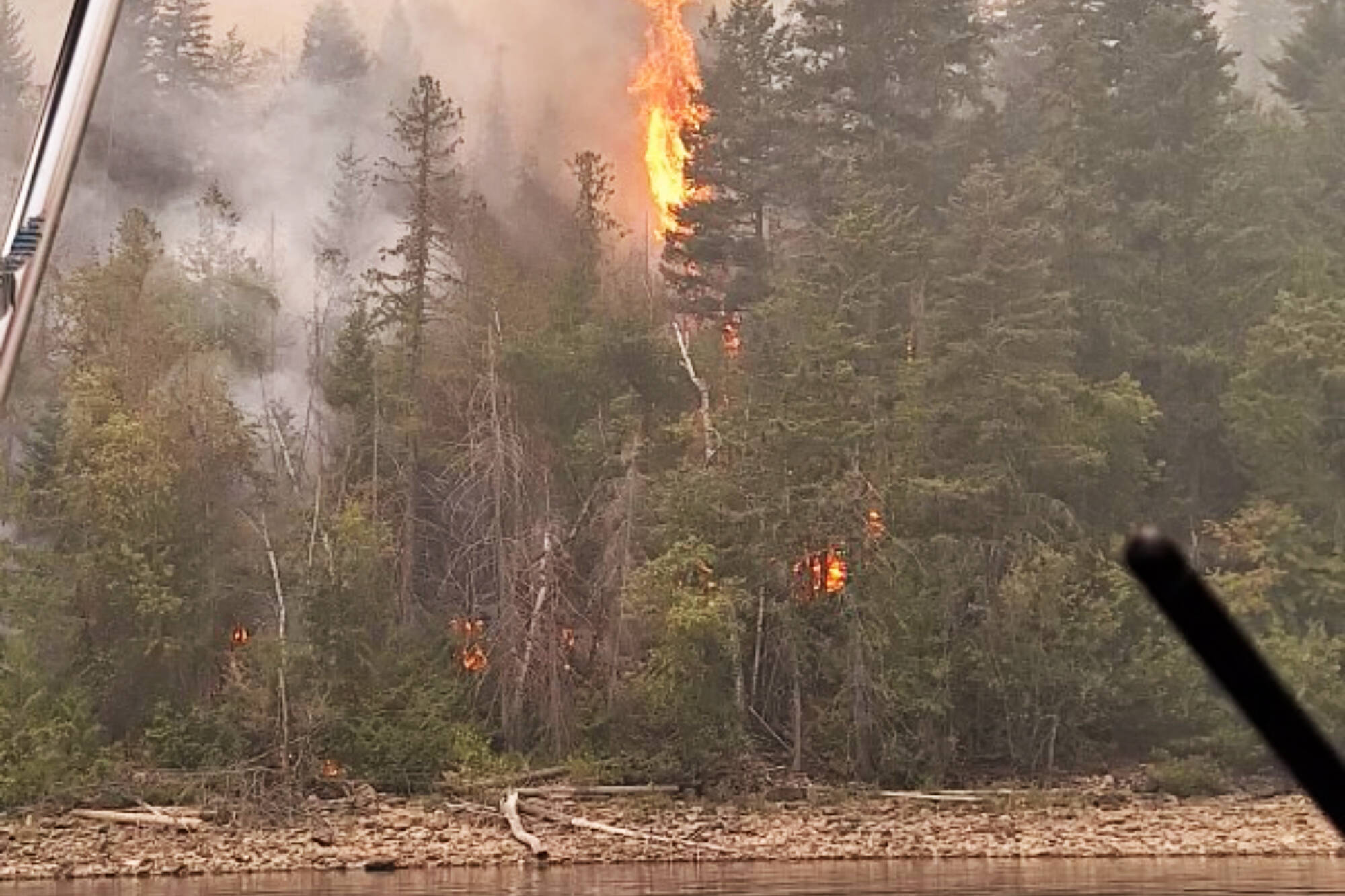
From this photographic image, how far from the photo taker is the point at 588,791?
666 inches

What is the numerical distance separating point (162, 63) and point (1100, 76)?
9.71 metres

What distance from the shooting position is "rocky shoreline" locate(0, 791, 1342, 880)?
1580 centimetres

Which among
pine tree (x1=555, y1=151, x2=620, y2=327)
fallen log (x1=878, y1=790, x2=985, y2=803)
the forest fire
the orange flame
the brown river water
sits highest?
the orange flame

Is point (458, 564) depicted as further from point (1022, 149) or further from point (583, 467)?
point (1022, 149)

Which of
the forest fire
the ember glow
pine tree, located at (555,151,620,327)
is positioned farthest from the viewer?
pine tree, located at (555,151,620,327)

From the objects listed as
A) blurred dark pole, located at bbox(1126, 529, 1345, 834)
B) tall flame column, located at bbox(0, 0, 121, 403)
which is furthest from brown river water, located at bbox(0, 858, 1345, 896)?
blurred dark pole, located at bbox(1126, 529, 1345, 834)

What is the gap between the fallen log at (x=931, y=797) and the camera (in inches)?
670

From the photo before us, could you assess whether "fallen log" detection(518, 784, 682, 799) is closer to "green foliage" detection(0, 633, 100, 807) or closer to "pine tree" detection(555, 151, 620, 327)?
"green foliage" detection(0, 633, 100, 807)

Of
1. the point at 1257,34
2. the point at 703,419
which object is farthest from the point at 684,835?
the point at 1257,34

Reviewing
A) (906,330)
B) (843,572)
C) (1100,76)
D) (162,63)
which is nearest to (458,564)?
(843,572)

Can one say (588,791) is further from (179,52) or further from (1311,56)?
(1311,56)

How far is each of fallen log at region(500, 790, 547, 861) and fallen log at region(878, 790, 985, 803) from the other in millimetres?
3085

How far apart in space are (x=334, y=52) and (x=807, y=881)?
11.0 m

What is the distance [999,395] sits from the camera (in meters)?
18.2
